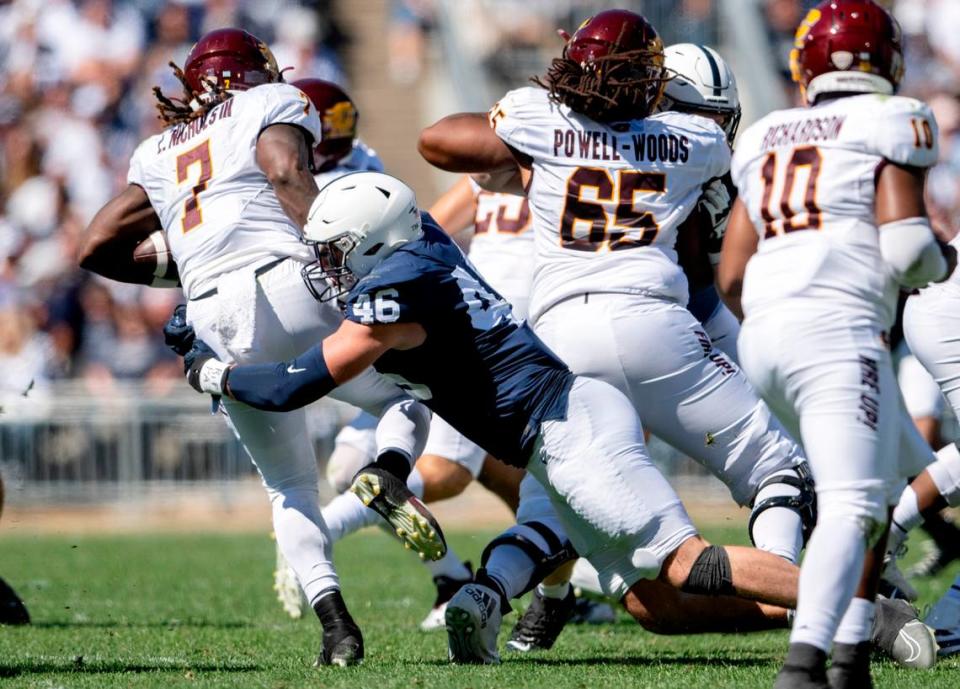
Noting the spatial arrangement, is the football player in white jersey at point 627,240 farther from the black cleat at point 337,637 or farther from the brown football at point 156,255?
the brown football at point 156,255

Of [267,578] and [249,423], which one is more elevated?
[249,423]

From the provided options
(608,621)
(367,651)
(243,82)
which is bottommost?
(608,621)

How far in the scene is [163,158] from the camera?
5590mm

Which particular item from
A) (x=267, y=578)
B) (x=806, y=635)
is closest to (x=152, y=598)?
(x=267, y=578)

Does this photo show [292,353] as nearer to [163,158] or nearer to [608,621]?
[163,158]

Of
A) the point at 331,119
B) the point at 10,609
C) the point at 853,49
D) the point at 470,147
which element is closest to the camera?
the point at 853,49

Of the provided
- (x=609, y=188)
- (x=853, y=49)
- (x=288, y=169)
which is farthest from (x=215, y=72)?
(x=853, y=49)

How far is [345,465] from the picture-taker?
7.05 m

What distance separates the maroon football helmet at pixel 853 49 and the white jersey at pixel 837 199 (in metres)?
0.07

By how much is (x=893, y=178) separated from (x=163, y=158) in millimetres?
2691

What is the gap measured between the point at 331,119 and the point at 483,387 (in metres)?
2.72

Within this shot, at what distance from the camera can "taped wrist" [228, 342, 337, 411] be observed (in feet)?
15.4

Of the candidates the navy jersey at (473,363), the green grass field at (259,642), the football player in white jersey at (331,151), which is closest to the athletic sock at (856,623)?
the green grass field at (259,642)

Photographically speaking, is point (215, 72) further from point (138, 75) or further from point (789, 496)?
point (138, 75)
